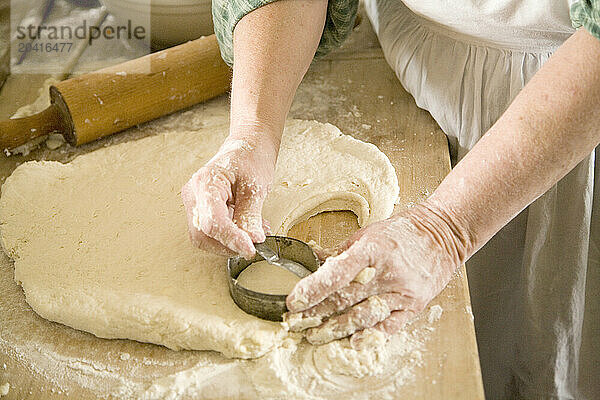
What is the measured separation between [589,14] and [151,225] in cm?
92

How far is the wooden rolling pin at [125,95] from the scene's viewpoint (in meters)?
1.64

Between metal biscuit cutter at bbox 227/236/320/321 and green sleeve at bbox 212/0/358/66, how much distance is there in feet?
1.84

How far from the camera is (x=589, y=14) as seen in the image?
1.02m

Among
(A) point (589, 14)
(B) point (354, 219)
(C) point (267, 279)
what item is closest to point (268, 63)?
(B) point (354, 219)

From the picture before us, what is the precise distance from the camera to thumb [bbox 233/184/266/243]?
1.18m

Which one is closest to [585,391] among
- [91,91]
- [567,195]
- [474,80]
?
[567,195]

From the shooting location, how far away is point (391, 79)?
1.86m

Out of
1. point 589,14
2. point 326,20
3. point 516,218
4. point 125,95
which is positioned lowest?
point 516,218

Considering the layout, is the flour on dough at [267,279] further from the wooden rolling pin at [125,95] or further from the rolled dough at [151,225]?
the wooden rolling pin at [125,95]

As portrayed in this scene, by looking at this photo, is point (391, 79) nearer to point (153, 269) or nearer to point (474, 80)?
point (474, 80)

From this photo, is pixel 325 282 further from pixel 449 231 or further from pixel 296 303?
pixel 449 231

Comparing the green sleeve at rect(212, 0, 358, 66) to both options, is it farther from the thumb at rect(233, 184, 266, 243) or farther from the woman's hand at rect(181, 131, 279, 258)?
the thumb at rect(233, 184, 266, 243)

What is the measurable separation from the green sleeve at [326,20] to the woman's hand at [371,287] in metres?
0.64

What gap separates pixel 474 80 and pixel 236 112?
0.58m
